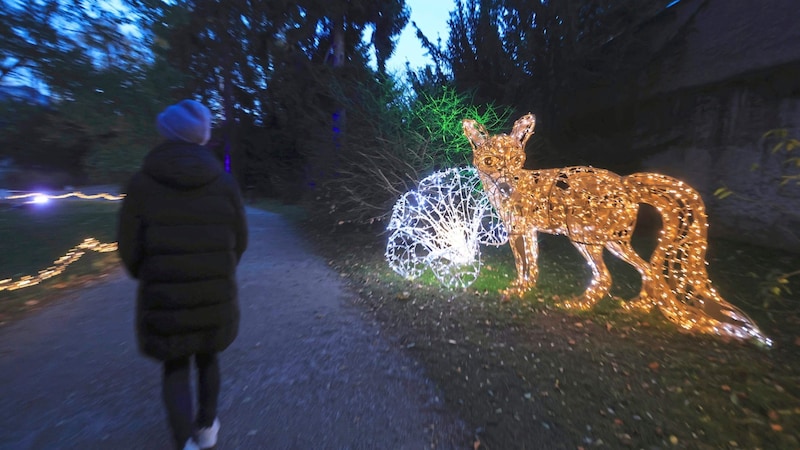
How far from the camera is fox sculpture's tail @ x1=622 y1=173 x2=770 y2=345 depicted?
376 centimetres

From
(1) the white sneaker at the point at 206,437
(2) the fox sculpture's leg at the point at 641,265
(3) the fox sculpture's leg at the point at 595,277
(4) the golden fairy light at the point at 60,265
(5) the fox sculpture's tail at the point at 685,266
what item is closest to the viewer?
(1) the white sneaker at the point at 206,437

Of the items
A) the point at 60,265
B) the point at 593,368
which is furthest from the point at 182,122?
the point at 60,265

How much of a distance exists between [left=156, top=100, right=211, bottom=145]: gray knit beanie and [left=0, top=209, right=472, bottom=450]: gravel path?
1.89 m

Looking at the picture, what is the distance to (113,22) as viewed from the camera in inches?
280

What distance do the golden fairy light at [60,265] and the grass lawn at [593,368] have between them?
5021 mm

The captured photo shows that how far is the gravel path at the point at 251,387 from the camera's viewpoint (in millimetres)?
2613

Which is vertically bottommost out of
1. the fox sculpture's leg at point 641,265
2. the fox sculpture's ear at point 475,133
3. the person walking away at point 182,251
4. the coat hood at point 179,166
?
the fox sculpture's leg at point 641,265

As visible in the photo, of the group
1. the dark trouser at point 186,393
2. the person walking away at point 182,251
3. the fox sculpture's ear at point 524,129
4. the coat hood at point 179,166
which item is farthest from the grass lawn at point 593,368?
the coat hood at point 179,166

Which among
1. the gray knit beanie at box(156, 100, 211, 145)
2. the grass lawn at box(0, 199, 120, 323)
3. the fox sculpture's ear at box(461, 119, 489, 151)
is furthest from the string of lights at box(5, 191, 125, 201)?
the gray knit beanie at box(156, 100, 211, 145)

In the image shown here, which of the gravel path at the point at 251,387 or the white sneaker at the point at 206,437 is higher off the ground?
the white sneaker at the point at 206,437

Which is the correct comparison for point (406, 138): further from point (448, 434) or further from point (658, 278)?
point (448, 434)

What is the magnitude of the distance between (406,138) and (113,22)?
18.9ft

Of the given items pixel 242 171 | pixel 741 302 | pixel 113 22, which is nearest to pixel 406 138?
pixel 113 22

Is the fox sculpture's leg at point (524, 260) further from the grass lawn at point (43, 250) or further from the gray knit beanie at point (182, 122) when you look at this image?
the grass lawn at point (43, 250)
